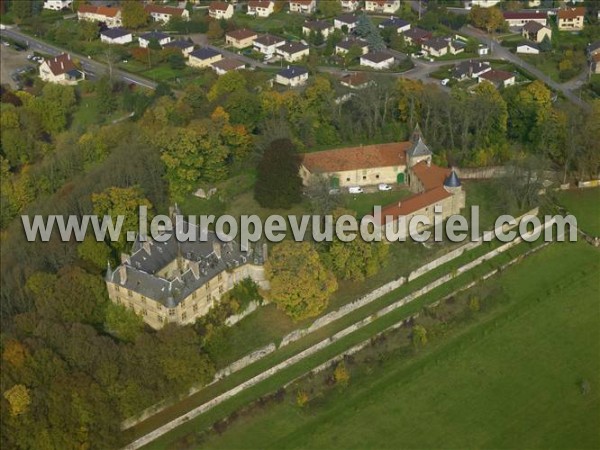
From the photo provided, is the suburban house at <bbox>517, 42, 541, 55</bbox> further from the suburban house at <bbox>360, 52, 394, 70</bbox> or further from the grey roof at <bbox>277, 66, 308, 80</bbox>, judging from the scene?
the grey roof at <bbox>277, 66, 308, 80</bbox>

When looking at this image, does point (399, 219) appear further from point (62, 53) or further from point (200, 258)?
point (62, 53)

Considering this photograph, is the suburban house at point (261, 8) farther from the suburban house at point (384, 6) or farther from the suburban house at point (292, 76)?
the suburban house at point (292, 76)

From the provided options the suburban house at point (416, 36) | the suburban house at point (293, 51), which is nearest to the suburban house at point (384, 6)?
the suburban house at point (416, 36)

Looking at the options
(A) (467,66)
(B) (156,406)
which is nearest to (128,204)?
(B) (156,406)

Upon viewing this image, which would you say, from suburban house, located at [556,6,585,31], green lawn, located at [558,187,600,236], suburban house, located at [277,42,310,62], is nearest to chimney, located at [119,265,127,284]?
green lawn, located at [558,187,600,236]

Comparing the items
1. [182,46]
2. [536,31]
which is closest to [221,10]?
[182,46]
